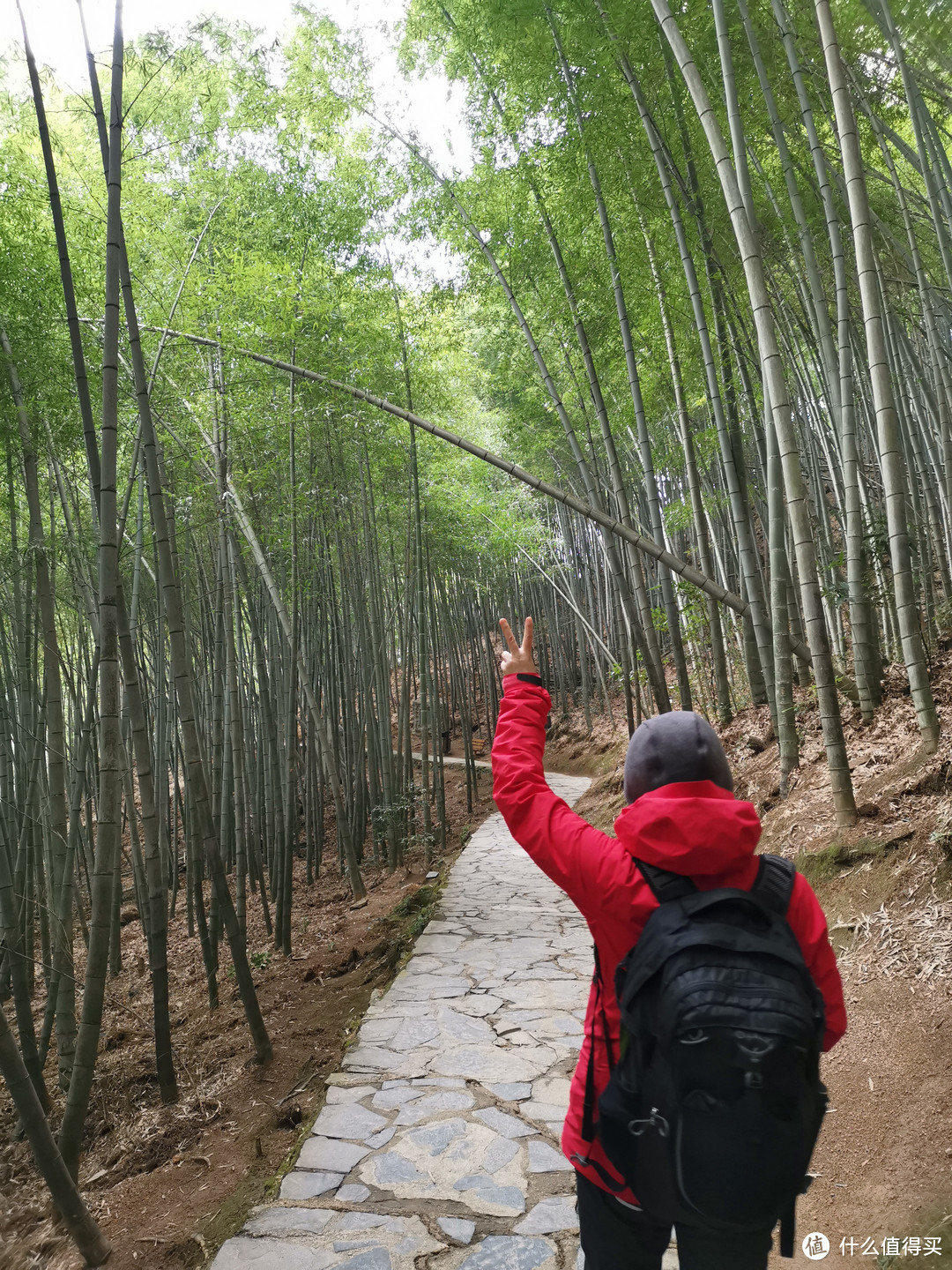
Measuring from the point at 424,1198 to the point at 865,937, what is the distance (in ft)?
4.59

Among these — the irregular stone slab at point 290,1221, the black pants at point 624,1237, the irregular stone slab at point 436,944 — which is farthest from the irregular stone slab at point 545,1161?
the irregular stone slab at point 436,944

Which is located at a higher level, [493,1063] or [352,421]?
[352,421]

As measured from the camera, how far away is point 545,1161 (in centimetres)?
211

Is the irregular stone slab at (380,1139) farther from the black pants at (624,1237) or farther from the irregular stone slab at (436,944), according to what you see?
the irregular stone slab at (436,944)

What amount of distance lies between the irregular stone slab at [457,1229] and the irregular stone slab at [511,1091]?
605 mm

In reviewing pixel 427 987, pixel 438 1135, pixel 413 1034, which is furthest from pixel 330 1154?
pixel 427 987

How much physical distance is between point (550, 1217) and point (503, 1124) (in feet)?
1.52

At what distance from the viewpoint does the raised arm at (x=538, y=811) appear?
1008 millimetres

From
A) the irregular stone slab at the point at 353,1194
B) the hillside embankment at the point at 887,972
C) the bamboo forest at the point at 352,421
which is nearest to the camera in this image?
the hillside embankment at the point at 887,972

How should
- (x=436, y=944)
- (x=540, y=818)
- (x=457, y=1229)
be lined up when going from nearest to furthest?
1. (x=540, y=818)
2. (x=457, y=1229)
3. (x=436, y=944)

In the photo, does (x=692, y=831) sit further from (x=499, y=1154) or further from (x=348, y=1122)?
(x=348, y=1122)

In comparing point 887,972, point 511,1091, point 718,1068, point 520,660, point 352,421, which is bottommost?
point 511,1091

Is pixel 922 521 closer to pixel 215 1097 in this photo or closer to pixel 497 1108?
pixel 497 1108

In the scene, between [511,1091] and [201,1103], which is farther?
[201,1103]
